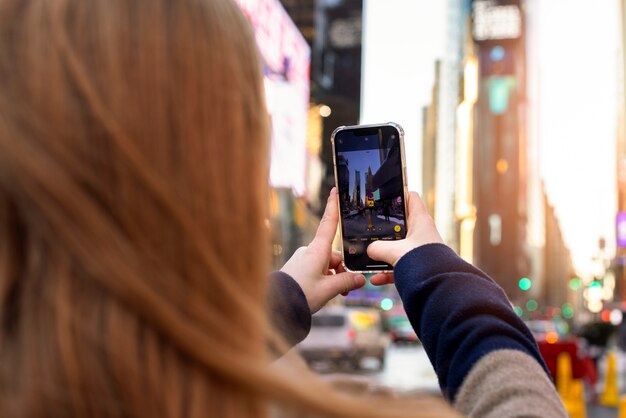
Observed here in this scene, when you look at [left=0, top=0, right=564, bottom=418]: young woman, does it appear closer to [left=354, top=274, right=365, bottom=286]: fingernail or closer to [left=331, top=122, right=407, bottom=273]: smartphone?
[left=354, top=274, right=365, bottom=286]: fingernail

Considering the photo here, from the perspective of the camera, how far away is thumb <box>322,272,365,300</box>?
1.83m

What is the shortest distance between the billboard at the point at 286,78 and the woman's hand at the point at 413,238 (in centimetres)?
1811

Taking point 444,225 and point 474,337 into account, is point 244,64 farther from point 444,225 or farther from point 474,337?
point 444,225

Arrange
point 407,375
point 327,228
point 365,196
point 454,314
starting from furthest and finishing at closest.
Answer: point 407,375 → point 365,196 → point 327,228 → point 454,314

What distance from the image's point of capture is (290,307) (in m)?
1.73

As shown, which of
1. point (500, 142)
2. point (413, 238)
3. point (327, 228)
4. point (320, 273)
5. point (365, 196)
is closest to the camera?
point (413, 238)

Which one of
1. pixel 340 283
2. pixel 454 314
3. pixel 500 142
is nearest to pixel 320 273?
pixel 340 283

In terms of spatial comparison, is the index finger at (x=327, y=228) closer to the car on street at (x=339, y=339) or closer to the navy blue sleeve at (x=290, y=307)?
the navy blue sleeve at (x=290, y=307)

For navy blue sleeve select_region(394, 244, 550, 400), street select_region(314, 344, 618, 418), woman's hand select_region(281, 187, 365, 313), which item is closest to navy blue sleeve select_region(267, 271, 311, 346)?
woman's hand select_region(281, 187, 365, 313)

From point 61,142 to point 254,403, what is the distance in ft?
1.13

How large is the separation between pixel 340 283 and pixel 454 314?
0.50m

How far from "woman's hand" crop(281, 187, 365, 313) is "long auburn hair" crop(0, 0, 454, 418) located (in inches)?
31.9

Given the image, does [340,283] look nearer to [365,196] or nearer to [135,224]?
[365,196]

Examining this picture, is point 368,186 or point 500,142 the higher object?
point 368,186
